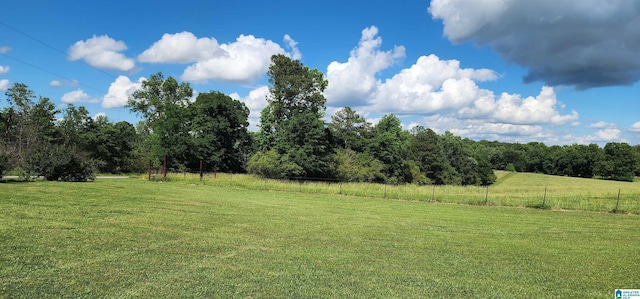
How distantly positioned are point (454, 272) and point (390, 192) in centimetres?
2382

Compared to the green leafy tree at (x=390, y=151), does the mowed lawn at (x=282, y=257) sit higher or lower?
lower

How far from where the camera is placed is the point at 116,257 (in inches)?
300

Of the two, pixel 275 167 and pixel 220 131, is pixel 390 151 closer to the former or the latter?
pixel 275 167

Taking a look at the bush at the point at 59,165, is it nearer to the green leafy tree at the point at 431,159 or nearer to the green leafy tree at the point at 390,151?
the green leafy tree at the point at 390,151

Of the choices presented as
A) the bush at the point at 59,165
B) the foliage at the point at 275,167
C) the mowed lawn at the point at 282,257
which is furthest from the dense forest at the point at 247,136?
the mowed lawn at the point at 282,257

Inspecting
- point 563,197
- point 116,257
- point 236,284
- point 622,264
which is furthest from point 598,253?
point 563,197

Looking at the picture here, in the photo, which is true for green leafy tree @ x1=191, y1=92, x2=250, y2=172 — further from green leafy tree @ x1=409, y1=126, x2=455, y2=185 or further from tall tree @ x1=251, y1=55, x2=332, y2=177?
green leafy tree @ x1=409, y1=126, x2=455, y2=185

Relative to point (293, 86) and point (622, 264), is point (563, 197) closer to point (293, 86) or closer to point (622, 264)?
point (622, 264)

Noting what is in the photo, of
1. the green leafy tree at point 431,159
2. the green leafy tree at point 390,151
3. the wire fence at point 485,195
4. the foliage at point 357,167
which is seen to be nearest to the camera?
the wire fence at point 485,195

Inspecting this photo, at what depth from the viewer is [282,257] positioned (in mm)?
8531

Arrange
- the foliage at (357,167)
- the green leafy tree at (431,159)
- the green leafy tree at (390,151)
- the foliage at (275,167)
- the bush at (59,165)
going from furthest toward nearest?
the green leafy tree at (431,159)
the green leafy tree at (390,151)
the foliage at (357,167)
the foliage at (275,167)
the bush at (59,165)

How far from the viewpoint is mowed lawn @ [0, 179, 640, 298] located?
6.22 m

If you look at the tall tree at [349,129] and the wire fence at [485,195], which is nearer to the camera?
the wire fence at [485,195]

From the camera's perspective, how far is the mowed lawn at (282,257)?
6.22m
